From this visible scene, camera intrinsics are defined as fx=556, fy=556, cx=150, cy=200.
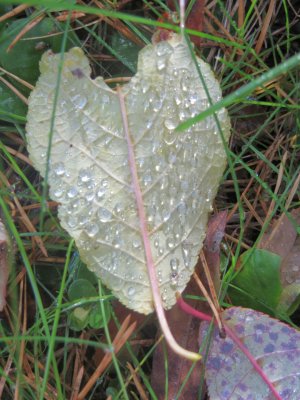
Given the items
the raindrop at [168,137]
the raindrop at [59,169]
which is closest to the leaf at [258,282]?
the raindrop at [168,137]

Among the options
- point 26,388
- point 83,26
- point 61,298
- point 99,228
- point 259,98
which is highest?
point 83,26

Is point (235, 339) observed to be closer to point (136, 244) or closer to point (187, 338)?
point (187, 338)

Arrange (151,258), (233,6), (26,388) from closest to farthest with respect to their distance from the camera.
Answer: (151,258), (26,388), (233,6)

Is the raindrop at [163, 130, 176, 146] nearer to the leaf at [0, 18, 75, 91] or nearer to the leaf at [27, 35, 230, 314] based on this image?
the leaf at [27, 35, 230, 314]

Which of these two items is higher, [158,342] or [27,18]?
[27,18]

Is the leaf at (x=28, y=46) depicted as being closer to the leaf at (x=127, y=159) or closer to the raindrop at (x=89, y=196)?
the leaf at (x=127, y=159)

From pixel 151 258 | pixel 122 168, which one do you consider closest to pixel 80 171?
pixel 122 168

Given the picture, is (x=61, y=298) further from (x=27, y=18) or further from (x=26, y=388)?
(x=27, y=18)
